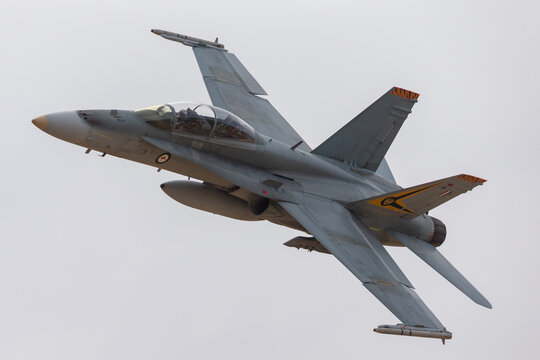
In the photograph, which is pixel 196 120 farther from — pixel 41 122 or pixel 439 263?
pixel 439 263

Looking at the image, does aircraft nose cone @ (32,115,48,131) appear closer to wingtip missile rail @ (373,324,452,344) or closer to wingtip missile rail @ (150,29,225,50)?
wingtip missile rail @ (373,324,452,344)

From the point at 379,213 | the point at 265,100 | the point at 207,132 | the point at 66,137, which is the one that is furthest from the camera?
the point at 265,100

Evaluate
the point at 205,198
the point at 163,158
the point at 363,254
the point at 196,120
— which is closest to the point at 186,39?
the point at 205,198

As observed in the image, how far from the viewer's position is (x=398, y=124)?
87.5ft

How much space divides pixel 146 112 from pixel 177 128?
0.71 metres

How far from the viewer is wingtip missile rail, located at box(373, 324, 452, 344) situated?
21.8 metres

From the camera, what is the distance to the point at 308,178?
2488 cm

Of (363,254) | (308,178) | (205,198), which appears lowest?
(363,254)

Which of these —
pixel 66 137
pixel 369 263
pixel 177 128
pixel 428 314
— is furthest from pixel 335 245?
pixel 66 137

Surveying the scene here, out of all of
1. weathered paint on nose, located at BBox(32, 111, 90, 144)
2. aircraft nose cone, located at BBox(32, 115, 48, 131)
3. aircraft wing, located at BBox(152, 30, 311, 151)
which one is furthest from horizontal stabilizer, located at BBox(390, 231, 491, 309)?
aircraft nose cone, located at BBox(32, 115, 48, 131)

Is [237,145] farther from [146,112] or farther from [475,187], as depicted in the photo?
[475,187]

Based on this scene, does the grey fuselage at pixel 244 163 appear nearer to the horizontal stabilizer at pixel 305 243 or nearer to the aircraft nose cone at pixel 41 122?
the aircraft nose cone at pixel 41 122

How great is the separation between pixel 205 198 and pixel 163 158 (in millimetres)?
1779

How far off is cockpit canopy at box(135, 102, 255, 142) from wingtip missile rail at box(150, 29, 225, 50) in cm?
659
